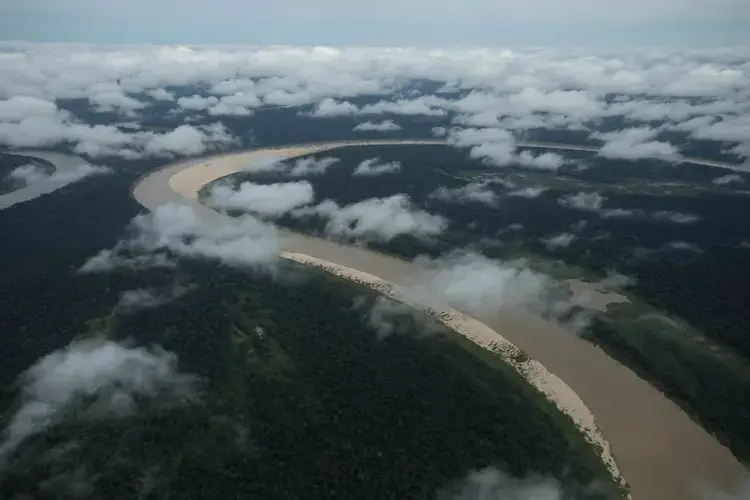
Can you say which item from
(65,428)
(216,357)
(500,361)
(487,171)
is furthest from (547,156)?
(65,428)

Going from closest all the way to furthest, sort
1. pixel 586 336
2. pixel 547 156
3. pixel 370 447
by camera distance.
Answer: pixel 370 447
pixel 586 336
pixel 547 156

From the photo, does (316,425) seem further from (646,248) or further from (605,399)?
(646,248)

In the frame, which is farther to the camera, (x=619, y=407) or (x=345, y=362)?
(x=345, y=362)

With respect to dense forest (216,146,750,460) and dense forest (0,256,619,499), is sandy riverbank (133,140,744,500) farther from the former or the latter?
dense forest (0,256,619,499)

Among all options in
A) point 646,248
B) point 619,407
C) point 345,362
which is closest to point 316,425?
point 345,362

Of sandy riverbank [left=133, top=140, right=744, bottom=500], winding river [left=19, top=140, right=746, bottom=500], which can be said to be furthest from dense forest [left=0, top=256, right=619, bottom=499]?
Result: sandy riverbank [left=133, top=140, right=744, bottom=500]

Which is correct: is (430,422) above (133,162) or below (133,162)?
above

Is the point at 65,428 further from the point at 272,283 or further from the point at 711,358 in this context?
the point at 711,358
